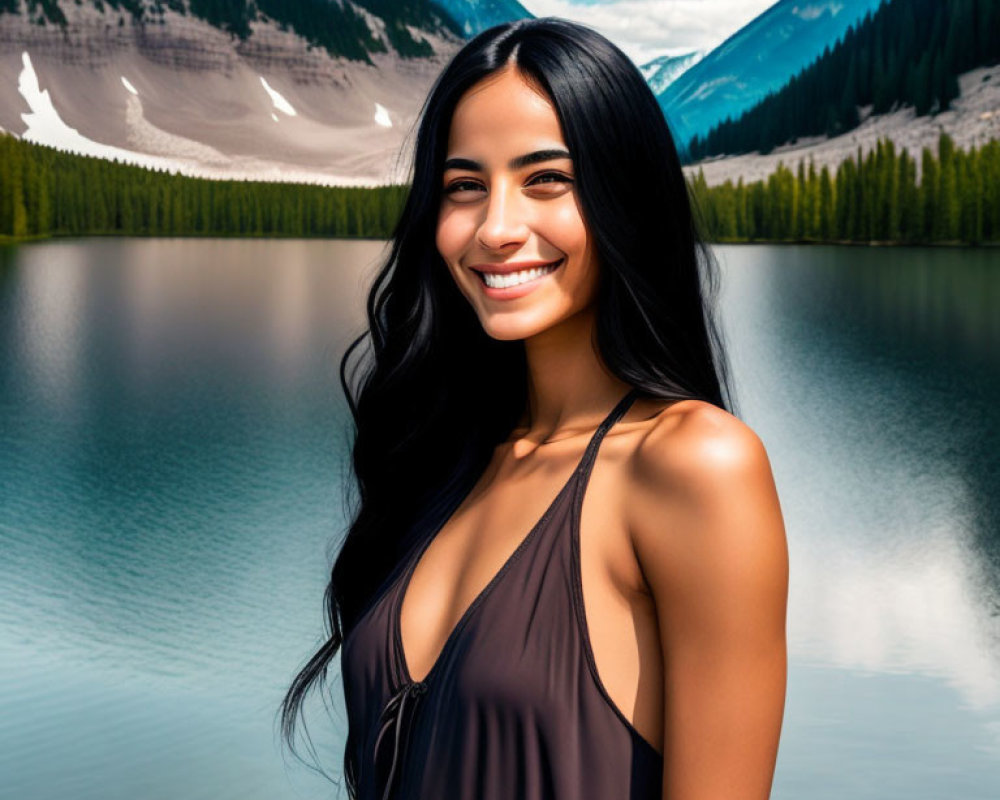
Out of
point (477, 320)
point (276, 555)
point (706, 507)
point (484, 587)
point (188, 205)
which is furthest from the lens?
point (188, 205)

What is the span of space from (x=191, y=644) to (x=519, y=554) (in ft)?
19.6

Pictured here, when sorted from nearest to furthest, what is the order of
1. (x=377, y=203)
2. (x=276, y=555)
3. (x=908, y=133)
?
(x=276, y=555) → (x=908, y=133) → (x=377, y=203)

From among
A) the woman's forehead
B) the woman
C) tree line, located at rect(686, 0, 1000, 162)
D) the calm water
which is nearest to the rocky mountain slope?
tree line, located at rect(686, 0, 1000, 162)

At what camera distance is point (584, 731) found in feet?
5.76

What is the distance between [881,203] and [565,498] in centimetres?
7346

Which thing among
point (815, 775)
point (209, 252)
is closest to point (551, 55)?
point (815, 775)

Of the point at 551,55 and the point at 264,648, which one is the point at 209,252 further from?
the point at 551,55

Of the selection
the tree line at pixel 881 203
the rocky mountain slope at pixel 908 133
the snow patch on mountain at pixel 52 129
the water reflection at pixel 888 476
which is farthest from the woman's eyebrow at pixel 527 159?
the snow patch on mountain at pixel 52 129

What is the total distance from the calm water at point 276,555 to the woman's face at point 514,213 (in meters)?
1.08

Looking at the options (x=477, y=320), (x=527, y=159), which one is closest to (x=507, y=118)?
(x=527, y=159)

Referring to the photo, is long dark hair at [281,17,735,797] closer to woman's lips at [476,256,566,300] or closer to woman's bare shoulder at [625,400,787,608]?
woman's lips at [476,256,566,300]

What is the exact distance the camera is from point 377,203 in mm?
109000

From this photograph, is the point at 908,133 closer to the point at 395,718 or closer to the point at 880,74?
the point at 880,74

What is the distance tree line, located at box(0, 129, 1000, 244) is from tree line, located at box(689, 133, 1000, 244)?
57 mm
